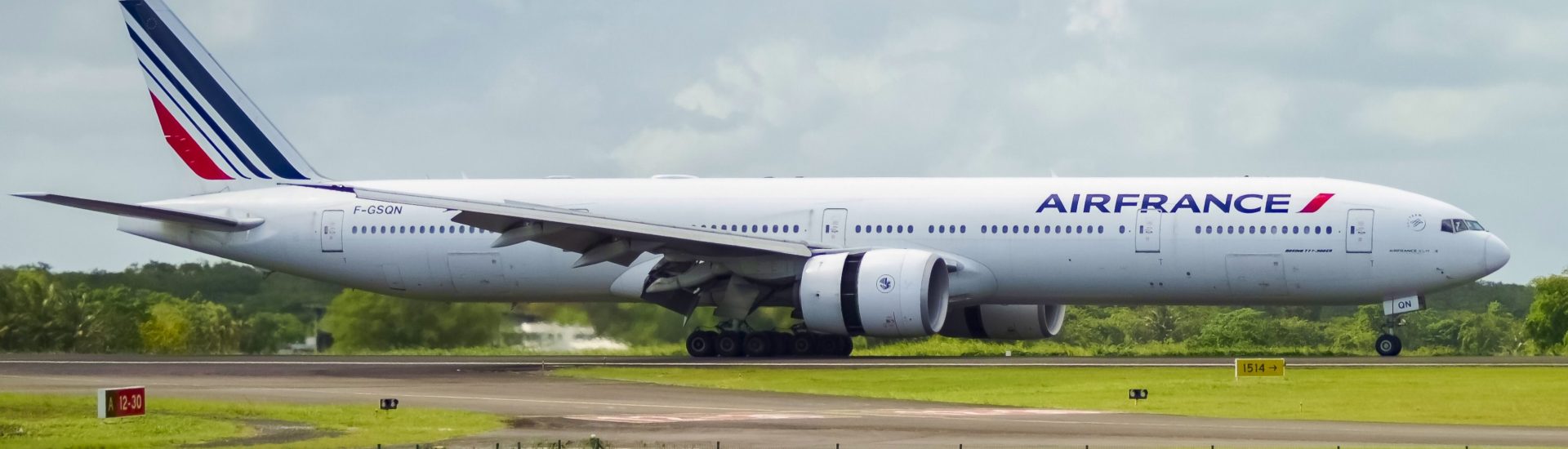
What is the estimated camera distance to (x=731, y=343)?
36.5m

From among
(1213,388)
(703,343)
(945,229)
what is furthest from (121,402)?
(945,229)

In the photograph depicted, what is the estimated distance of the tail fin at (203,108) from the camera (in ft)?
133

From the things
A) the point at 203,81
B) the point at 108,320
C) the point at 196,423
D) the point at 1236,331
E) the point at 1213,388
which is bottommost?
the point at 196,423

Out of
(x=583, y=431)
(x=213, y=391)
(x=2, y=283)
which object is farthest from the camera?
(x=2, y=283)

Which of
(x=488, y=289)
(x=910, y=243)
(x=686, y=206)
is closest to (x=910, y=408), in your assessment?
(x=910, y=243)

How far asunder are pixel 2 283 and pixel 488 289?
11.8 m

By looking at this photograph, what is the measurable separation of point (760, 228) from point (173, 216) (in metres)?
11.7

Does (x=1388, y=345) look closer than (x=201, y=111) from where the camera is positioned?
Yes

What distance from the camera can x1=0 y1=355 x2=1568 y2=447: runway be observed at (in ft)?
63.9

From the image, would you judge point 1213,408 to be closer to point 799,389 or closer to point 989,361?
point 799,389

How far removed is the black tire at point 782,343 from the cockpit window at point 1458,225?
1178 centimetres

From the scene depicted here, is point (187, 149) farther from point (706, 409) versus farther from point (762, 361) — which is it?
point (706, 409)

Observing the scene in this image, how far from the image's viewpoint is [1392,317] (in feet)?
113

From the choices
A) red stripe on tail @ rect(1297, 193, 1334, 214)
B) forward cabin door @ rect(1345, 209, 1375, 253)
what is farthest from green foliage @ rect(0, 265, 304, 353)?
forward cabin door @ rect(1345, 209, 1375, 253)
